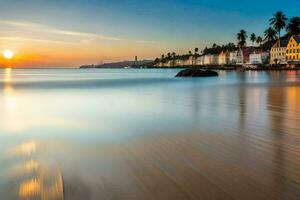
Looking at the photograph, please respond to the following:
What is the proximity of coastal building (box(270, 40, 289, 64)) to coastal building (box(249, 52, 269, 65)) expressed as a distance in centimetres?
1478

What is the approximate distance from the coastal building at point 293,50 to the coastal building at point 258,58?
2663 centimetres

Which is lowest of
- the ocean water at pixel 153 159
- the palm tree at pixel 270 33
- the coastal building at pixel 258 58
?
the ocean water at pixel 153 159

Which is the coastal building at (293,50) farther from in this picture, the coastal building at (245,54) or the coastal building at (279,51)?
the coastal building at (245,54)

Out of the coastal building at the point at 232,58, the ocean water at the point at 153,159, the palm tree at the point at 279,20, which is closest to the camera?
the ocean water at the point at 153,159

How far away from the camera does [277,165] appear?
20.1ft

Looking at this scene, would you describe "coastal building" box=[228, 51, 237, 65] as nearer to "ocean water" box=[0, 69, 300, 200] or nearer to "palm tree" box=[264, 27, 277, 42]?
"palm tree" box=[264, 27, 277, 42]

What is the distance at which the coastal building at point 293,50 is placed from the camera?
117562 mm

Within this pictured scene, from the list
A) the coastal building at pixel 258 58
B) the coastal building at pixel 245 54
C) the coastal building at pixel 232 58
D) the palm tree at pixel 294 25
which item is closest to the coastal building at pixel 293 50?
the palm tree at pixel 294 25

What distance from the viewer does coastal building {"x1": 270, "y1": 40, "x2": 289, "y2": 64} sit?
12694 cm

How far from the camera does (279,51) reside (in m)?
130

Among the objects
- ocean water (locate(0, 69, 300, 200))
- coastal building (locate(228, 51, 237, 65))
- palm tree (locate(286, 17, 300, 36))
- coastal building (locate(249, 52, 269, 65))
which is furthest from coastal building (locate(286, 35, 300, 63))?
ocean water (locate(0, 69, 300, 200))

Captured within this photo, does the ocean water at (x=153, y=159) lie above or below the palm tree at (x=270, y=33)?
below

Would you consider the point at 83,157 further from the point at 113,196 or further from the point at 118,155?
the point at 113,196

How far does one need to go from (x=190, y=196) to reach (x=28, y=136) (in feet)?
21.7
